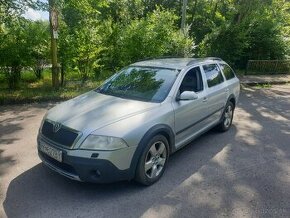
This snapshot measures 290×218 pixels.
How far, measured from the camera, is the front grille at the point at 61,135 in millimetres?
3537

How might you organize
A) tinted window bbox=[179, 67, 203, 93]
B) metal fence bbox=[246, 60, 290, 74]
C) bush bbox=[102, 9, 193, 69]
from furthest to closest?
metal fence bbox=[246, 60, 290, 74] → bush bbox=[102, 9, 193, 69] → tinted window bbox=[179, 67, 203, 93]

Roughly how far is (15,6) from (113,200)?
19.2 feet

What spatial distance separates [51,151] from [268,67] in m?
14.8

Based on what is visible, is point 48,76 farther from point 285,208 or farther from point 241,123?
point 285,208


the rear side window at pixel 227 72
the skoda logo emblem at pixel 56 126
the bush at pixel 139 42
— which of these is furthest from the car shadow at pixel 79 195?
the bush at pixel 139 42

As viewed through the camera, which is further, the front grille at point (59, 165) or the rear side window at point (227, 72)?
the rear side window at point (227, 72)

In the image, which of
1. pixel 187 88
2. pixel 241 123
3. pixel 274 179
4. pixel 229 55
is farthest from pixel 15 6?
pixel 229 55

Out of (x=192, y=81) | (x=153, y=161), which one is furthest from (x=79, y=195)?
(x=192, y=81)

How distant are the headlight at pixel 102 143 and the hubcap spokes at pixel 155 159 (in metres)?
0.56

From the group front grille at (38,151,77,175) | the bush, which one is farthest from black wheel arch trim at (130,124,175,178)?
the bush

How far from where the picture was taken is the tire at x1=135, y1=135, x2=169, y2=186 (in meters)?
3.74

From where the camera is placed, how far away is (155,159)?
4039 millimetres

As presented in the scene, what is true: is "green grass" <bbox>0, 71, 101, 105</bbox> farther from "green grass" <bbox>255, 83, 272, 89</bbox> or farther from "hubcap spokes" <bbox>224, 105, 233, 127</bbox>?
"green grass" <bbox>255, 83, 272, 89</bbox>

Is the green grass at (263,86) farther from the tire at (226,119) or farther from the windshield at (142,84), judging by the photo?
the windshield at (142,84)
